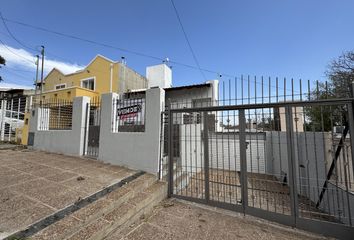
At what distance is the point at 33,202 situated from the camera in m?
3.34

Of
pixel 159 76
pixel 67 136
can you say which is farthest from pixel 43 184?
pixel 159 76

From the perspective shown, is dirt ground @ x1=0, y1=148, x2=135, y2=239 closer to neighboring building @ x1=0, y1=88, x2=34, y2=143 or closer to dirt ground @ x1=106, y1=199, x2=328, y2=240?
dirt ground @ x1=106, y1=199, x2=328, y2=240

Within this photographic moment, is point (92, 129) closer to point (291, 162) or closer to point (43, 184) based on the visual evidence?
point (43, 184)

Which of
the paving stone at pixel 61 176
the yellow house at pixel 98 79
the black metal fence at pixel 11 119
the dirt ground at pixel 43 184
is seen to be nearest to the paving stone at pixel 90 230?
the dirt ground at pixel 43 184

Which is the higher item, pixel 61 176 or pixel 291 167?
pixel 291 167

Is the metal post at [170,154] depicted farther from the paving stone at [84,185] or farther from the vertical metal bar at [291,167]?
the vertical metal bar at [291,167]

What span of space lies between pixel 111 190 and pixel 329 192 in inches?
203

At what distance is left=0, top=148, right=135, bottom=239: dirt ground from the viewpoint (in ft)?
9.74

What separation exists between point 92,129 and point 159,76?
12.1 m

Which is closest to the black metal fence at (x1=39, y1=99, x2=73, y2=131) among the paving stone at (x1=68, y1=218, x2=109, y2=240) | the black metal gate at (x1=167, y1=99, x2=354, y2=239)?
the black metal gate at (x1=167, y1=99, x2=354, y2=239)

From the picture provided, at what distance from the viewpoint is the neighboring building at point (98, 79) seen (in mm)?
14812

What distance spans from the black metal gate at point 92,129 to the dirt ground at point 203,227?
12.6 ft

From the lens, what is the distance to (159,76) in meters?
18.1

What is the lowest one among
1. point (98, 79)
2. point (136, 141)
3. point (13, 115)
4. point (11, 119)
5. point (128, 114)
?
point (136, 141)
